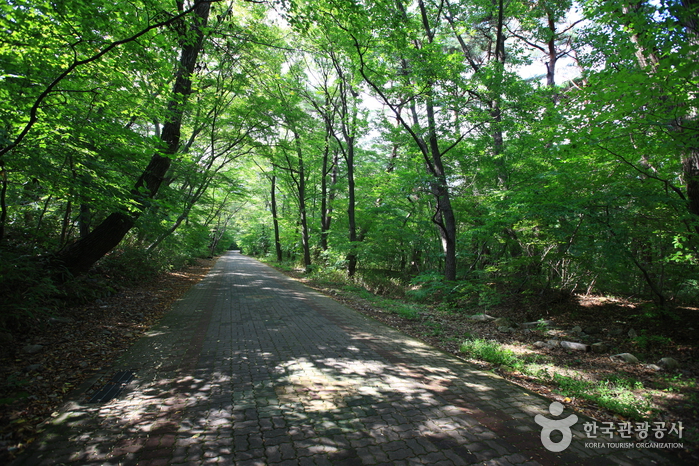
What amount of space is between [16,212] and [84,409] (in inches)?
231

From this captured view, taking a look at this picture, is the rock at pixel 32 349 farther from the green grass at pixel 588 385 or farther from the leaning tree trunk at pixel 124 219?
the green grass at pixel 588 385

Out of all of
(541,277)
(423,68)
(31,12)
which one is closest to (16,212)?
(31,12)

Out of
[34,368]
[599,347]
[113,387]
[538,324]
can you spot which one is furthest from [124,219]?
[599,347]

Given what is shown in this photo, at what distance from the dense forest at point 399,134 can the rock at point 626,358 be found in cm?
171

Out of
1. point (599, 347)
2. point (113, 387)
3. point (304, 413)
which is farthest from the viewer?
point (599, 347)

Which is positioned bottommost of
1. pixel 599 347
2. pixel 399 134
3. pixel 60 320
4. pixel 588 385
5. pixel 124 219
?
pixel 588 385

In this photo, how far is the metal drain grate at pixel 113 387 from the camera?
333 cm

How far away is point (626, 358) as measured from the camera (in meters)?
4.61

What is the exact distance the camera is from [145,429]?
2789 mm

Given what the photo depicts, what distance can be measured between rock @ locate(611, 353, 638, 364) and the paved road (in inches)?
85.8

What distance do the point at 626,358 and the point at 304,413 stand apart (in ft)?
16.4

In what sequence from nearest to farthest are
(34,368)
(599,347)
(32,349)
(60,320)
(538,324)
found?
(34,368) → (32,349) → (599,347) → (60,320) → (538,324)

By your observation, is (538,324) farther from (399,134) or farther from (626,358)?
(399,134)

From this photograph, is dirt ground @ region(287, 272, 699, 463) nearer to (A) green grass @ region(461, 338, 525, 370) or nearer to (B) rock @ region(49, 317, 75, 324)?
(A) green grass @ region(461, 338, 525, 370)
